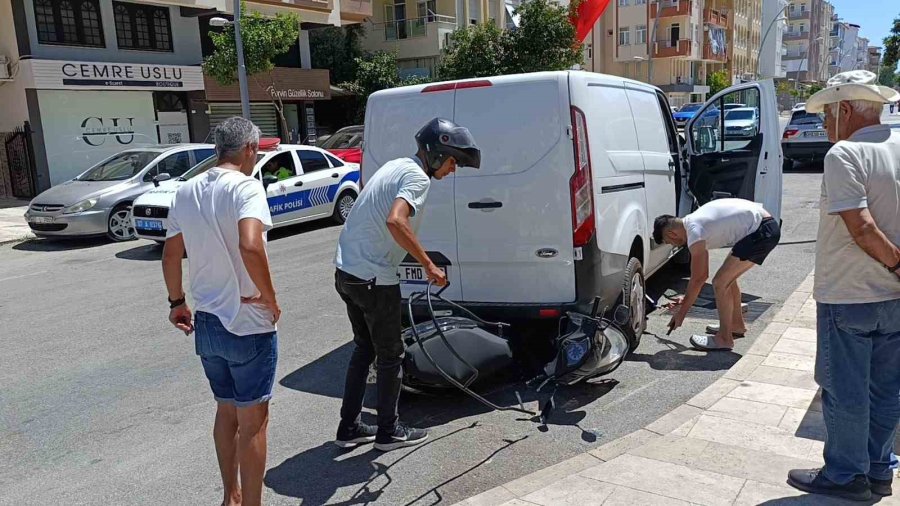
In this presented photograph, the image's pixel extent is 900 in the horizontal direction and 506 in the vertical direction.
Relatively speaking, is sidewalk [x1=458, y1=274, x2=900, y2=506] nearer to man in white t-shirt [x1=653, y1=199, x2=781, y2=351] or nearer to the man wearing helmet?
man in white t-shirt [x1=653, y1=199, x2=781, y2=351]

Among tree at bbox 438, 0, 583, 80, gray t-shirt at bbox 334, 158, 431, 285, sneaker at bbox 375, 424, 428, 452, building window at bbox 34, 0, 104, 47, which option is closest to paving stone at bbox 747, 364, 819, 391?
sneaker at bbox 375, 424, 428, 452

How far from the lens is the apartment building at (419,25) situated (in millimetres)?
34031

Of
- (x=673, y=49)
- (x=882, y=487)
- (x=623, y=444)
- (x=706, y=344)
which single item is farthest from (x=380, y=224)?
(x=673, y=49)

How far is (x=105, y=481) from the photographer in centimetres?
385

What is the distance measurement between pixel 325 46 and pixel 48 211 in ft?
63.7

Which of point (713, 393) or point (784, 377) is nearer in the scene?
point (713, 393)

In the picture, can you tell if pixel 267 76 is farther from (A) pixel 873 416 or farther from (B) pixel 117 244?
(A) pixel 873 416

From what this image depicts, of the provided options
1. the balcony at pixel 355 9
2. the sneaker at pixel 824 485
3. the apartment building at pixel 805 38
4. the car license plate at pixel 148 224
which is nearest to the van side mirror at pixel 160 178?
the car license plate at pixel 148 224

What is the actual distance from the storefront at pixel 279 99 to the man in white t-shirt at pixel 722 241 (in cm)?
1887

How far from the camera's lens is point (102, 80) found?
19.5 metres

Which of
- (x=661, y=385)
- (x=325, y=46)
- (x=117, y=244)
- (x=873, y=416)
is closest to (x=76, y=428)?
(x=661, y=385)

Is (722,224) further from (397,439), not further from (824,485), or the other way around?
(397,439)

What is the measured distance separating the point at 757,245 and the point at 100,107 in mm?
19648

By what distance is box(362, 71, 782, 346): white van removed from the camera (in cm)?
468
